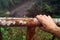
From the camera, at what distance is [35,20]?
2080 mm

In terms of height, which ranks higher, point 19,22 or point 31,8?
point 19,22

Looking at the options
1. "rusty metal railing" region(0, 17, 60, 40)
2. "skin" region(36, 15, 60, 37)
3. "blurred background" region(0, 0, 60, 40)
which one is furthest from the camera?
"blurred background" region(0, 0, 60, 40)

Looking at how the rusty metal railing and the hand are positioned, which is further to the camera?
the rusty metal railing

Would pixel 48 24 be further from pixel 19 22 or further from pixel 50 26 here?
pixel 19 22

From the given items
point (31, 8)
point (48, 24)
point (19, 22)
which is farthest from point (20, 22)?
point (31, 8)

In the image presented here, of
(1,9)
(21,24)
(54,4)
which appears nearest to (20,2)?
(1,9)

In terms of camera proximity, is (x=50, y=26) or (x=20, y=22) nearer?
(x=50, y=26)

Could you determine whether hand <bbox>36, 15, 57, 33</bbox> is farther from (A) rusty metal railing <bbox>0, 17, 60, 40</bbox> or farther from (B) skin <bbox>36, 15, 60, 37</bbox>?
(A) rusty metal railing <bbox>0, 17, 60, 40</bbox>

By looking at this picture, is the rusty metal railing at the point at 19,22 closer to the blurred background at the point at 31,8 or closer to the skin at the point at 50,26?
the skin at the point at 50,26

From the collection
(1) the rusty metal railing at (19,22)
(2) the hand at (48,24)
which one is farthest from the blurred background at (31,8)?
(2) the hand at (48,24)

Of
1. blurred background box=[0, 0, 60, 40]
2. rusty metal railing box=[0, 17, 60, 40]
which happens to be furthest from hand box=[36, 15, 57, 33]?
blurred background box=[0, 0, 60, 40]

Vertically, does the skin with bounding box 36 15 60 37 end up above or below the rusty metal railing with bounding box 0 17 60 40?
above

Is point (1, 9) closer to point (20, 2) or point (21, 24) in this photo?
point (20, 2)

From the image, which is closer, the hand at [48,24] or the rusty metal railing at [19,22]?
the hand at [48,24]
